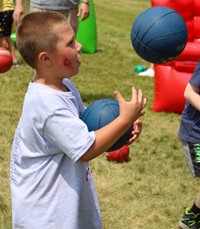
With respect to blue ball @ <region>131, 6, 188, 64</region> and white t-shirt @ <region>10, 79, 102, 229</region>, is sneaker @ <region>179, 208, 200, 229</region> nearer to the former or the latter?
blue ball @ <region>131, 6, 188, 64</region>

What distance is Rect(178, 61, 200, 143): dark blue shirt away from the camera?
4070 millimetres

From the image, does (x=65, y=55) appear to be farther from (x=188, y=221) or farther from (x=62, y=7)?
(x=62, y=7)

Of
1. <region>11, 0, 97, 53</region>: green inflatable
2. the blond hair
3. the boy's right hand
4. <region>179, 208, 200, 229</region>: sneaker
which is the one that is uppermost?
the blond hair

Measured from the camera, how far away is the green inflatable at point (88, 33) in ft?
35.6

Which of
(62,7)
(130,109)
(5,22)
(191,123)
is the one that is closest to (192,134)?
(191,123)

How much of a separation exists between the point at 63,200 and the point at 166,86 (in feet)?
15.2

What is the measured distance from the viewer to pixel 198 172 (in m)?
4.21

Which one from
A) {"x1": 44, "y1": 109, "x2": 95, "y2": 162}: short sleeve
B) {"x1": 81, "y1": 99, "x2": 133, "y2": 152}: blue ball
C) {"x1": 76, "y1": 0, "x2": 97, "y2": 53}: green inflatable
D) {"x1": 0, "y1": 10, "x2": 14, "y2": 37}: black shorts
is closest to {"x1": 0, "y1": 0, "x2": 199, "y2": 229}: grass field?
{"x1": 0, "y1": 10, "x2": 14, "y2": 37}: black shorts

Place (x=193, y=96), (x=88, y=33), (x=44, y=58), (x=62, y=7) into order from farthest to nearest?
(x=88, y=33)
(x=62, y=7)
(x=193, y=96)
(x=44, y=58)

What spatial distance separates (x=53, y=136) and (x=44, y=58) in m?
0.38

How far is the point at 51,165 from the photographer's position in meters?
2.63

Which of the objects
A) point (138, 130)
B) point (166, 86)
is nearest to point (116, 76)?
point (166, 86)

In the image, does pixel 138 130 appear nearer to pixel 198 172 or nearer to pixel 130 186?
pixel 198 172

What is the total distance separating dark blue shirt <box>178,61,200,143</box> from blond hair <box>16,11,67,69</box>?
1.68 metres
